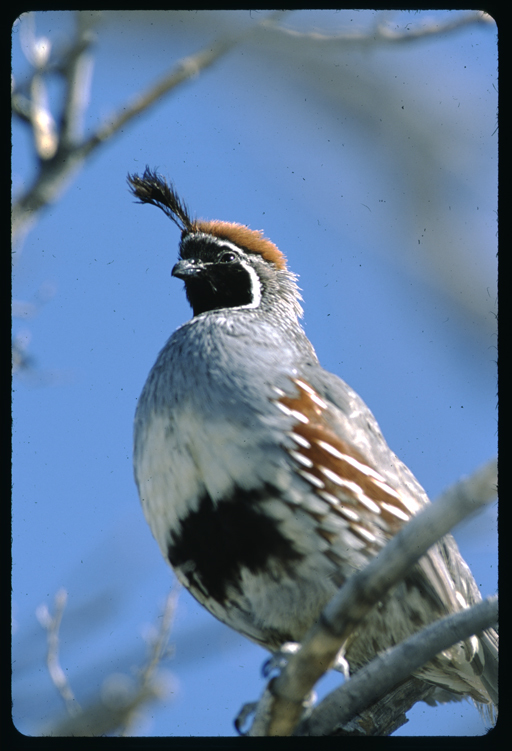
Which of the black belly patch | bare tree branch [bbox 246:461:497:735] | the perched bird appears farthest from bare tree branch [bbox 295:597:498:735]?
the black belly patch

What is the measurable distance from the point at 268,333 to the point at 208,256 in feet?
3.39

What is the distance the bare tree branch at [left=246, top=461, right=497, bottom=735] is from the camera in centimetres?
298

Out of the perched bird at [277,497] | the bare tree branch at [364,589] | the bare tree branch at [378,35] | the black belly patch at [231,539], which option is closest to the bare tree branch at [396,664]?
the bare tree branch at [364,589]

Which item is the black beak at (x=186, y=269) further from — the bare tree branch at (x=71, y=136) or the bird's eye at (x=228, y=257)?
the bare tree branch at (x=71, y=136)

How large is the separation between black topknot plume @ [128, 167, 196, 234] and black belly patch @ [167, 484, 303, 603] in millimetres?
2521

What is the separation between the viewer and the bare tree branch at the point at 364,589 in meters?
2.98

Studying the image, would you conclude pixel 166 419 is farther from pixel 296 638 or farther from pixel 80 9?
pixel 80 9

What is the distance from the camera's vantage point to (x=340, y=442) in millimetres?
4879

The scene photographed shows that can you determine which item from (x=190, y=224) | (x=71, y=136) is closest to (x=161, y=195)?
(x=190, y=224)

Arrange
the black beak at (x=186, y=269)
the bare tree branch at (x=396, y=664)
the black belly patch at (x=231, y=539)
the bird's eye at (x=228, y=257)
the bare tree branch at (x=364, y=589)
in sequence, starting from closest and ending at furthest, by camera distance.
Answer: the bare tree branch at (x=364, y=589)
the bare tree branch at (x=396, y=664)
the black belly patch at (x=231, y=539)
the black beak at (x=186, y=269)
the bird's eye at (x=228, y=257)

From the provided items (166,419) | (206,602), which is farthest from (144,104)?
(206,602)

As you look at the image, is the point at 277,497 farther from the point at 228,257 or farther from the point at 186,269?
the point at 228,257

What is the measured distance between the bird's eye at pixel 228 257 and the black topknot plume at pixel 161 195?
1.10 ft

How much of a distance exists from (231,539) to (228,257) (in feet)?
7.82
